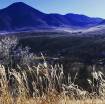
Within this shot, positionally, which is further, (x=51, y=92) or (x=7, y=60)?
(x=7, y=60)

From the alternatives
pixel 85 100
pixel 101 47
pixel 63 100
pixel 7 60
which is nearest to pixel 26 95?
pixel 63 100

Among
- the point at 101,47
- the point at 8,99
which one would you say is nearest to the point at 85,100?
the point at 8,99

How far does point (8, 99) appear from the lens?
6199 mm

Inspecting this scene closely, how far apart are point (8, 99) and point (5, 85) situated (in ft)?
0.87

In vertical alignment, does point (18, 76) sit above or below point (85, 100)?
above

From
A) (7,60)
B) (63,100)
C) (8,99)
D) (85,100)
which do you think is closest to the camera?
(8,99)

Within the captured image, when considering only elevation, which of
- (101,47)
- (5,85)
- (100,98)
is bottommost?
(101,47)

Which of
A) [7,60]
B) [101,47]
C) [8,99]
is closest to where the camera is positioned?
[8,99]

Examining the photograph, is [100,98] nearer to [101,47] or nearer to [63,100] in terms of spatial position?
[63,100]

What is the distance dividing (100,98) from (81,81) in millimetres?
52085

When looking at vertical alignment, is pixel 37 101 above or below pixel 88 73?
above

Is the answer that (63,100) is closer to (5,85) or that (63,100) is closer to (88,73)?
(5,85)

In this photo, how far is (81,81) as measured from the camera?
59344mm

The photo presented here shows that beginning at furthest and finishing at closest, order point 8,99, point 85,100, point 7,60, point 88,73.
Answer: point 7,60 < point 88,73 < point 85,100 < point 8,99
